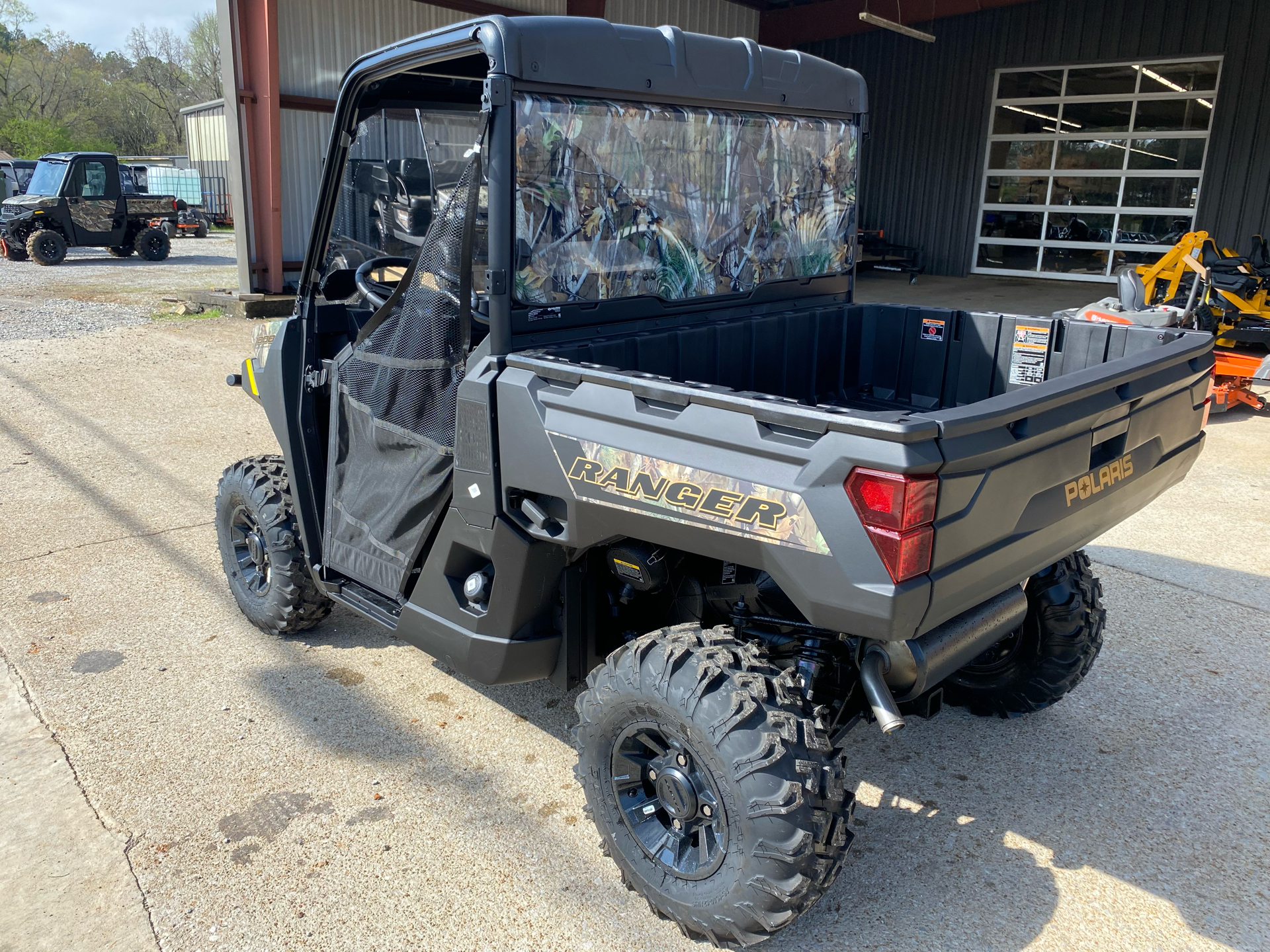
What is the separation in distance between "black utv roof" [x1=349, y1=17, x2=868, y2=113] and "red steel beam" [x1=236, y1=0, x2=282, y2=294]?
1082cm

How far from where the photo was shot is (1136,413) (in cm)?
265

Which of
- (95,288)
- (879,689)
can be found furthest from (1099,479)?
(95,288)

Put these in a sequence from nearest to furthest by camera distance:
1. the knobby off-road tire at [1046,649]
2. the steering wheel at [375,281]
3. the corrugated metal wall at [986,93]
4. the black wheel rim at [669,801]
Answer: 1. the black wheel rim at [669,801]
2. the knobby off-road tire at [1046,649]
3. the steering wheel at [375,281]
4. the corrugated metal wall at [986,93]

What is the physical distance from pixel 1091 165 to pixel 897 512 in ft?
55.5

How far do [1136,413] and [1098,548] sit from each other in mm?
2850

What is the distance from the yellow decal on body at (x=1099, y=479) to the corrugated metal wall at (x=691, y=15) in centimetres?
1452

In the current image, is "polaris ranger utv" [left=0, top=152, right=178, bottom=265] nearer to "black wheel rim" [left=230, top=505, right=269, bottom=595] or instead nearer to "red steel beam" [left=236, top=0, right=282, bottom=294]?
"red steel beam" [left=236, top=0, right=282, bottom=294]

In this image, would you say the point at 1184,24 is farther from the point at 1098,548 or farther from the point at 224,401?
the point at 224,401

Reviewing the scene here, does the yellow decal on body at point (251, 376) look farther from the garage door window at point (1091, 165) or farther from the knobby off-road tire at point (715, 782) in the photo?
the garage door window at point (1091, 165)

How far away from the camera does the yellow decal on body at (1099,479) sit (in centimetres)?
246

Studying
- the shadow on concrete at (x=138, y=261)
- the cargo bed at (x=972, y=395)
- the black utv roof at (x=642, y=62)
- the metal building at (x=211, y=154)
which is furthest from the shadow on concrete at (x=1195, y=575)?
the metal building at (x=211, y=154)

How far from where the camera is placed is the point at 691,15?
678 inches

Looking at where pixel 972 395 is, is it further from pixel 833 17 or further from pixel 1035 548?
pixel 833 17

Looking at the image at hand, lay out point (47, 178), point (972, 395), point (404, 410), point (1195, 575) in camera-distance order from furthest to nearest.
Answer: point (47, 178)
point (1195, 575)
point (972, 395)
point (404, 410)
